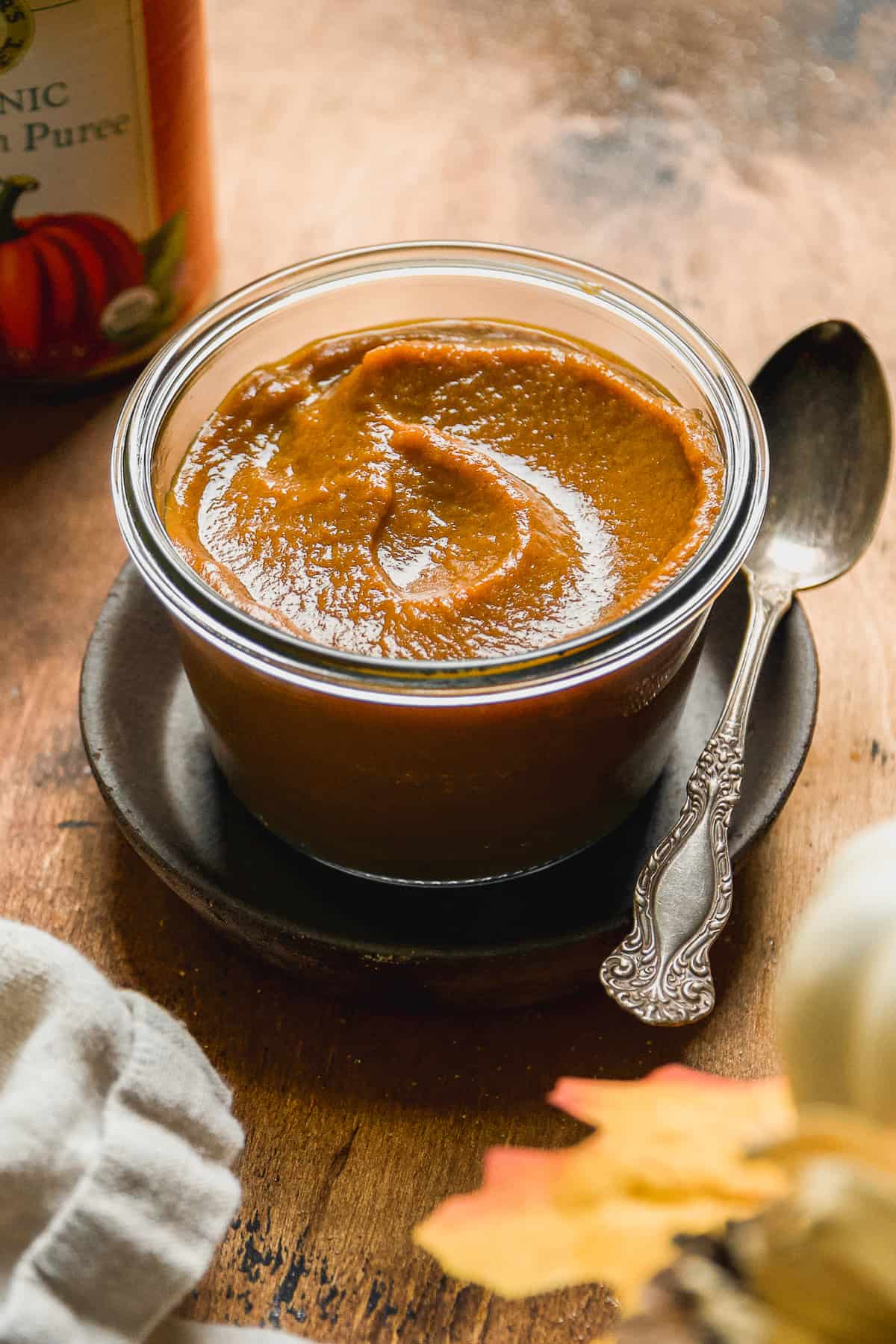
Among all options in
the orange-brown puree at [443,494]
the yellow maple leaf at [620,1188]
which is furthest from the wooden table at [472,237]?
the orange-brown puree at [443,494]

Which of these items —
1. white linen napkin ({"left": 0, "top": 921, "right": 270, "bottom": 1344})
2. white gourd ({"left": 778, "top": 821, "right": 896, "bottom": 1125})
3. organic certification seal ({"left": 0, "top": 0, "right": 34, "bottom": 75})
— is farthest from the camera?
organic certification seal ({"left": 0, "top": 0, "right": 34, "bottom": 75})

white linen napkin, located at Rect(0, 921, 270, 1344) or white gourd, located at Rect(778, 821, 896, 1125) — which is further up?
white gourd, located at Rect(778, 821, 896, 1125)

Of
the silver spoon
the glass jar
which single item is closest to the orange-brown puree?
the glass jar

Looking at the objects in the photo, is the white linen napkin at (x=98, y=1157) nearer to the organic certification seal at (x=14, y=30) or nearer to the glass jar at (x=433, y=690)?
the glass jar at (x=433, y=690)

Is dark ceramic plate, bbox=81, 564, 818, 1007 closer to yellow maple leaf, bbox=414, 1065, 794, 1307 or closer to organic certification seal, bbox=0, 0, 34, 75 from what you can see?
yellow maple leaf, bbox=414, 1065, 794, 1307

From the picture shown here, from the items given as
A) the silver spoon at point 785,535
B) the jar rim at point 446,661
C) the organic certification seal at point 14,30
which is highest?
the organic certification seal at point 14,30

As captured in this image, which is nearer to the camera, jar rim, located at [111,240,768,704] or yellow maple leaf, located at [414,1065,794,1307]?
yellow maple leaf, located at [414,1065,794,1307]
